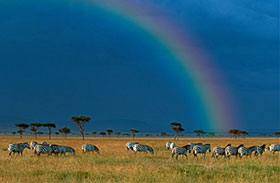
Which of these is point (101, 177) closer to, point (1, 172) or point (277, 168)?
point (1, 172)

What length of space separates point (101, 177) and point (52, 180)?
1.99 meters

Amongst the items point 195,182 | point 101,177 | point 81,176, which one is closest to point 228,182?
point 195,182

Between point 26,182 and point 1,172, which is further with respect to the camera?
point 1,172

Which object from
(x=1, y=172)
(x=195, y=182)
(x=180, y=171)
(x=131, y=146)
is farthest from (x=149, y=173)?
(x=131, y=146)

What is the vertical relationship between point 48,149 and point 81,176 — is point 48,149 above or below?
above

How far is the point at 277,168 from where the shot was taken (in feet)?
60.2

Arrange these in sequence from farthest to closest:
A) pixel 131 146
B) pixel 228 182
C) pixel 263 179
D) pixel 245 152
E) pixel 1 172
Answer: pixel 131 146 → pixel 245 152 → pixel 1 172 → pixel 263 179 → pixel 228 182

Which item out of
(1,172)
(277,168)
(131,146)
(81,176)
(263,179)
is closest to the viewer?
(263,179)

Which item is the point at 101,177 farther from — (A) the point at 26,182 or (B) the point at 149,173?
(A) the point at 26,182

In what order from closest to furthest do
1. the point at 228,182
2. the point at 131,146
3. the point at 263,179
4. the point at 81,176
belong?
the point at 228,182 < the point at 263,179 < the point at 81,176 < the point at 131,146

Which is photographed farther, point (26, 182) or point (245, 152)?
point (245, 152)

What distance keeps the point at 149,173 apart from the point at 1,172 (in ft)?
22.8

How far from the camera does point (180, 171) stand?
16484mm

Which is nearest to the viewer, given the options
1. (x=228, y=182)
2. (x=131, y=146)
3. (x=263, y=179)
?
(x=228, y=182)
